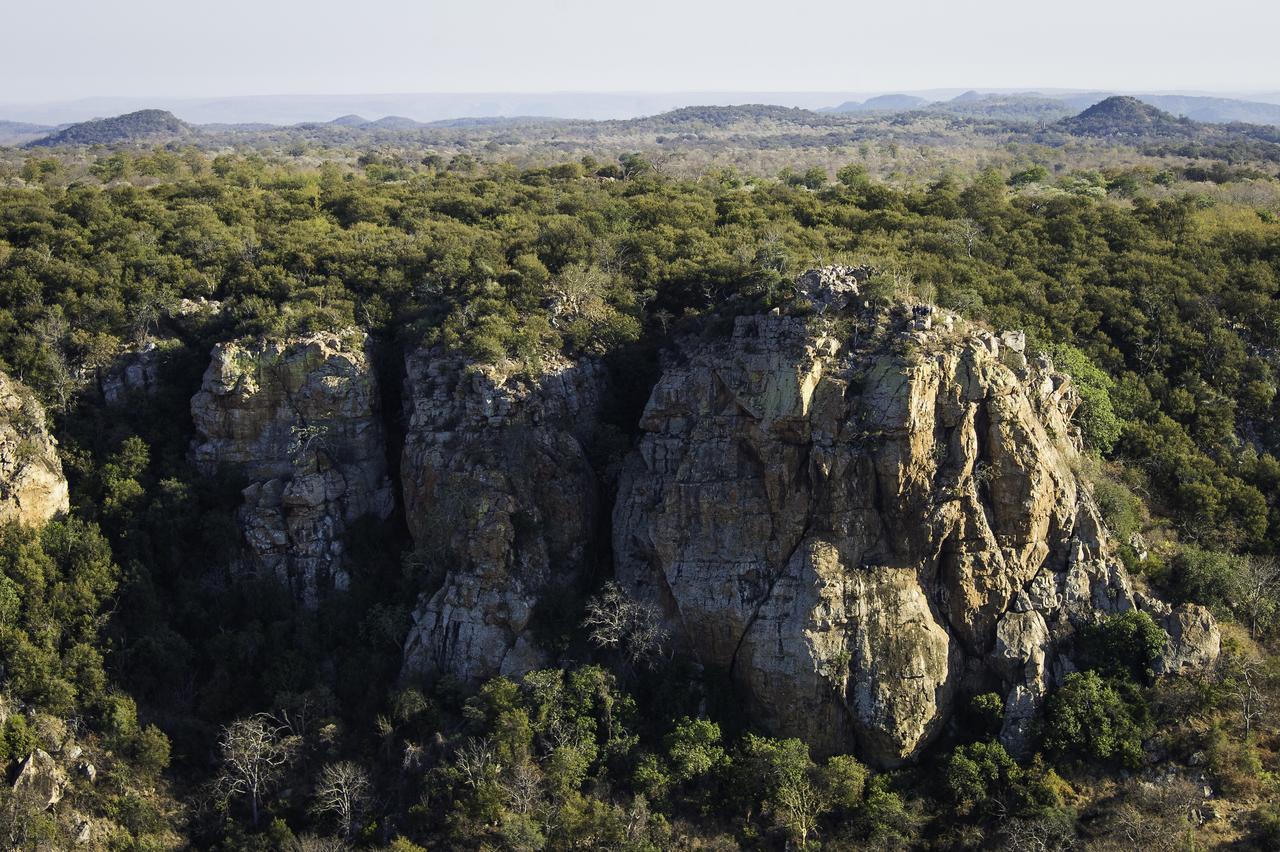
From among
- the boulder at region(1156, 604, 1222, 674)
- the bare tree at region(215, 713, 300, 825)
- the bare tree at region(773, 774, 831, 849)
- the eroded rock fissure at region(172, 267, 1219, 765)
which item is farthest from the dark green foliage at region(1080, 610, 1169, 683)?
the bare tree at region(215, 713, 300, 825)

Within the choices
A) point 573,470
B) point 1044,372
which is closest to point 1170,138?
point 1044,372

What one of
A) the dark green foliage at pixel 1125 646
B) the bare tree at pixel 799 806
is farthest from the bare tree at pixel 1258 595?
the bare tree at pixel 799 806

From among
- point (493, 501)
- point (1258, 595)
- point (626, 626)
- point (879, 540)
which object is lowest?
point (626, 626)

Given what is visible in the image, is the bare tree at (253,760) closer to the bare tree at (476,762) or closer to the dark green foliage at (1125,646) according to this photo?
the bare tree at (476,762)

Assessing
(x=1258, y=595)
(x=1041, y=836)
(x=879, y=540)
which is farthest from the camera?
(x=1258, y=595)

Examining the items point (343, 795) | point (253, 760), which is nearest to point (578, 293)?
point (343, 795)

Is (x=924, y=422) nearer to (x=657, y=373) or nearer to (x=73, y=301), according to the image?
(x=657, y=373)

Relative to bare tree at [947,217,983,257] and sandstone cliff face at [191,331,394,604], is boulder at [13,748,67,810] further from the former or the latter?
bare tree at [947,217,983,257]

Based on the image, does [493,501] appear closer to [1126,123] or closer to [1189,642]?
[1189,642]
